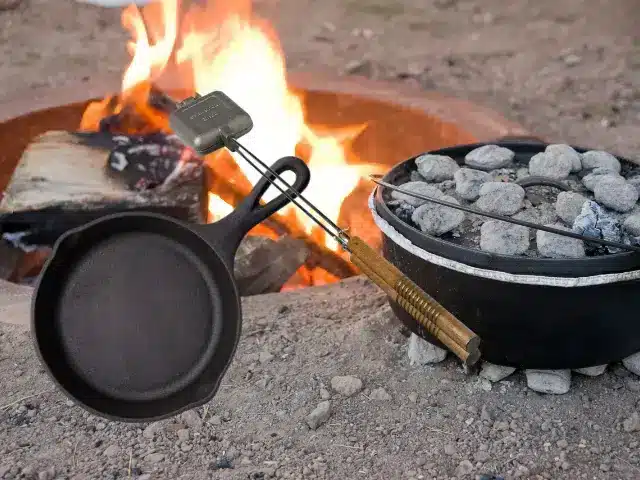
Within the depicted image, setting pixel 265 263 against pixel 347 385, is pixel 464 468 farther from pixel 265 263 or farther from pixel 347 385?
pixel 265 263

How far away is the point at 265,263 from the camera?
2.41m

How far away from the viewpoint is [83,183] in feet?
8.30

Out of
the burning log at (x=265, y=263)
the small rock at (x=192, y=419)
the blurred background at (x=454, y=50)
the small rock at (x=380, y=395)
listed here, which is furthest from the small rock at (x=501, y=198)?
the blurred background at (x=454, y=50)

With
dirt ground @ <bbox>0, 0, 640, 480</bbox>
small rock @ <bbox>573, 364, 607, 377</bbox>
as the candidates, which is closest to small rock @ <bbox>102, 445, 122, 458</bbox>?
dirt ground @ <bbox>0, 0, 640, 480</bbox>

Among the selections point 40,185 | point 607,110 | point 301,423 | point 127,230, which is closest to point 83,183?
point 40,185

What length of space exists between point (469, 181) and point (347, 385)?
0.56 meters

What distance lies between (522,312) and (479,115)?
55.5 inches

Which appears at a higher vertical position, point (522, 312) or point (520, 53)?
point (522, 312)

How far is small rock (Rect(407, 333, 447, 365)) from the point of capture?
1790 millimetres

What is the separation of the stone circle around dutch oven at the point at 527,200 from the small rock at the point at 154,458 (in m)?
0.74

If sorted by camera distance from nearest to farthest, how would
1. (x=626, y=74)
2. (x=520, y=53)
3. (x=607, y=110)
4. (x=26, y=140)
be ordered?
(x=26, y=140), (x=607, y=110), (x=626, y=74), (x=520, y=53)

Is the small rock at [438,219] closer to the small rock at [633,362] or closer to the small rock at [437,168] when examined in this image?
the small rock at [437,168]

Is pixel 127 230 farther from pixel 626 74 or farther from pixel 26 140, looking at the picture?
pixel 626 74

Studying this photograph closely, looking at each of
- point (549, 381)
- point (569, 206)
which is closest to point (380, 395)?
point (549, 381)
